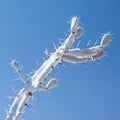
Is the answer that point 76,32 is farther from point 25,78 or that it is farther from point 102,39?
point 25,78

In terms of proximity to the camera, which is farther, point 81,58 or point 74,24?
point 81,58

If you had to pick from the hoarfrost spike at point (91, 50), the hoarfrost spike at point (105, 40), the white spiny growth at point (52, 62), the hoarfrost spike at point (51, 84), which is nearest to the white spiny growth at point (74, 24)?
the white spiny growth at point (52, 62)

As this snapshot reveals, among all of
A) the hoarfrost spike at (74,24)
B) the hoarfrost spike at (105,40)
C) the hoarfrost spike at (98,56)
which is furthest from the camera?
the hoarfrost spike at (98,56)

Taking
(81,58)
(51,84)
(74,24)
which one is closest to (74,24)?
(74,24)

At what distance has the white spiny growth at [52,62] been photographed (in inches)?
188

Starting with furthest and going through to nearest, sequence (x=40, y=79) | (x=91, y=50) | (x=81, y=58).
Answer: (x=81, y=58), (x=91, y=50), (x=40, y=79)

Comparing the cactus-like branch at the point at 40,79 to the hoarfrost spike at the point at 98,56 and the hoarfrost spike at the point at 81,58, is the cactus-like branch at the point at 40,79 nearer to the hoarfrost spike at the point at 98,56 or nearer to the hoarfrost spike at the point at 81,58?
the hoarfrost spike at the point at 81,58

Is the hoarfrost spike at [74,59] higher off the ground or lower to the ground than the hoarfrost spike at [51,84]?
higher

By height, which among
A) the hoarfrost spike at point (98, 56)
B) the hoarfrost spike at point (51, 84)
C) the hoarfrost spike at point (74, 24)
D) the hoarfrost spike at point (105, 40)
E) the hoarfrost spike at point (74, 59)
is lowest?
the hoarfrost spike at point (51, 84)

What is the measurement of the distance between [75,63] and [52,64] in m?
0.44

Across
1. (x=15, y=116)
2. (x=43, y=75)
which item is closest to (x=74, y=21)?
(x=43, y=75)

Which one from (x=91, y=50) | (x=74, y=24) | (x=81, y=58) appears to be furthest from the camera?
(x=81, y=58)

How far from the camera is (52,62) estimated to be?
4863mm

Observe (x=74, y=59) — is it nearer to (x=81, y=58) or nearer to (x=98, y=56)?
(x=81, y=58)
